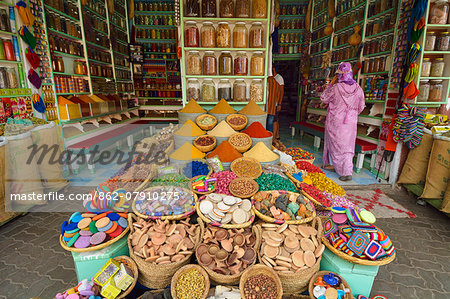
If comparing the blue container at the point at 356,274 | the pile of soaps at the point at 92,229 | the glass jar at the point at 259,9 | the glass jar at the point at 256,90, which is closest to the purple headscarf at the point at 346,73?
the glass jar at the point at 256,90

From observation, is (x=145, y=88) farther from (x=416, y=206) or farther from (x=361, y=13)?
(x=416, y=206)

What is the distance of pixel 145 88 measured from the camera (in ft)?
21.8

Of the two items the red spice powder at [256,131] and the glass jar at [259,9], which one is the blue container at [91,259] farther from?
the glass jar at [259,9]

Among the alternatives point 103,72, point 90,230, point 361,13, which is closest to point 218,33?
point 90,230

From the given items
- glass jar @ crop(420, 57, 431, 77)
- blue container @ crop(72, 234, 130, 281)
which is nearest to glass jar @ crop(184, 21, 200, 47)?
blue container @ crop(72, 234, 130, 281)

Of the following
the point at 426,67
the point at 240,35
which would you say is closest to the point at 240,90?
the point at 240,35

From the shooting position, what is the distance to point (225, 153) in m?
2.43

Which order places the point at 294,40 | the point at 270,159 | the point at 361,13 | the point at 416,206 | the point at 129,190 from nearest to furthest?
1. the point at 129,190
2. the point at 270,159
3. the point at 416,206
4. the point at 361,13
5. the point at 294,40

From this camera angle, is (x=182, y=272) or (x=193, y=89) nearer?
(x=182, y=272)

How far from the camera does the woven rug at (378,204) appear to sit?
8.92 feet

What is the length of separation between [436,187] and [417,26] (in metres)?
1.97

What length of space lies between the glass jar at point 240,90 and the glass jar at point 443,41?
99.4 inches

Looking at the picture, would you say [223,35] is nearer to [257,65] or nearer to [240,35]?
[240,35]

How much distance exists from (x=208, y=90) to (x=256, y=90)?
622mm
